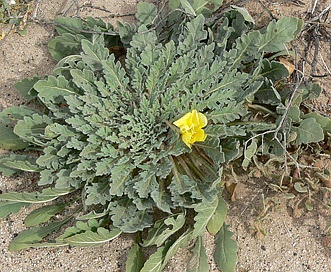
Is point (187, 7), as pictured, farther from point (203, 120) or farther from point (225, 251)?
point (225, 251)

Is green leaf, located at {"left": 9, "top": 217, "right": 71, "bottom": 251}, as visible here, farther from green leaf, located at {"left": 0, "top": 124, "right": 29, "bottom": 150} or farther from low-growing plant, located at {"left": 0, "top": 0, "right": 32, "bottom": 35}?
low-growing plant, located at {"left": 0, "top": 0, "right": 32, "bottom": 35}

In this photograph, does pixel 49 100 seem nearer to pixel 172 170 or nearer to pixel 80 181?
pixel 80 181

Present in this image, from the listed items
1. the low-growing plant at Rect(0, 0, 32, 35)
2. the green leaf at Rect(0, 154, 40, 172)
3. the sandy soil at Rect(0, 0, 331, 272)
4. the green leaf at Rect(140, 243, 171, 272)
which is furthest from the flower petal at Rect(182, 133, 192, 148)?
the low-growing plant at Rect(0, 0, 32, 35)

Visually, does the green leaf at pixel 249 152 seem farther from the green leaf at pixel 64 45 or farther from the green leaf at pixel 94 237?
the green leaf at pixel 64 45

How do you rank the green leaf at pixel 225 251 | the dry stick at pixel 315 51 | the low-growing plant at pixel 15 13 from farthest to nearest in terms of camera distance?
the low-growing plant at pixel 15 13, the dry stick at pixel 315 51, the green leaf at pixel 225 251

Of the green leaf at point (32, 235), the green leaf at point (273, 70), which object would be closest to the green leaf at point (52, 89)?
the green leaf at point (32, 235)

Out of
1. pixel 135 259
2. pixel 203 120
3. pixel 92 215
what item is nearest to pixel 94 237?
pixel 92 215
